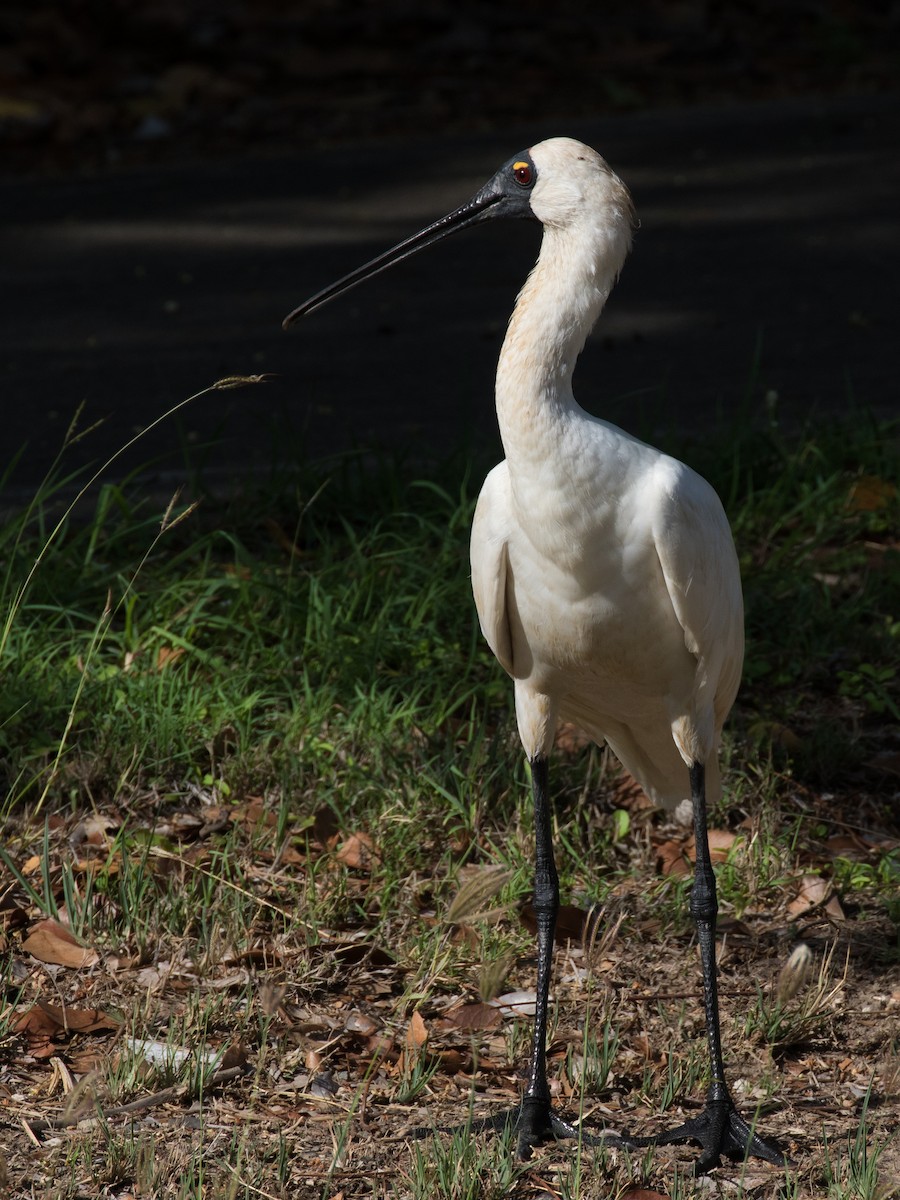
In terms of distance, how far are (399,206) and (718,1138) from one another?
6.36m

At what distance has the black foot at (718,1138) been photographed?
2982mm

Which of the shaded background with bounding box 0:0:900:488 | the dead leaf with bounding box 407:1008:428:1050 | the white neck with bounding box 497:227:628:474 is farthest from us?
the shaded background with bounding box 0:0:900:488

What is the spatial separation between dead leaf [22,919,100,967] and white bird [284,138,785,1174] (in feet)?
3.23

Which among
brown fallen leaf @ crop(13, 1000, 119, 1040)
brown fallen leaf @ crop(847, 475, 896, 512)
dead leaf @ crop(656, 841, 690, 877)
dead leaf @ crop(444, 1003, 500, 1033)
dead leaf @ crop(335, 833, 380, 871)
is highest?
brown fallen leaf @ crop(847, 475, 896, 512)

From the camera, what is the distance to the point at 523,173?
10.1ft

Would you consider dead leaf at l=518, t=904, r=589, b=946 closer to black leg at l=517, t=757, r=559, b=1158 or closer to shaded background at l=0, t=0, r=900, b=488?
black leg at l=517, t=757, r=559, b=1158

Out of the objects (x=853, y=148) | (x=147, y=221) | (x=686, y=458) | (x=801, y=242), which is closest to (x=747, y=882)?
(x=686, y=458)

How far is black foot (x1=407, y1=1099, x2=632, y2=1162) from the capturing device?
3041 mm

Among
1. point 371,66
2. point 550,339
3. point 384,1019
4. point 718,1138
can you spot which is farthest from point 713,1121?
point 371,66

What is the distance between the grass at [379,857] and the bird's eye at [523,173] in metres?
0.92

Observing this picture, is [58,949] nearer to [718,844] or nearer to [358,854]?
[358,854]

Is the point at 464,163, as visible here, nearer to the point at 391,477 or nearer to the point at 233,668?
the point at 391,477

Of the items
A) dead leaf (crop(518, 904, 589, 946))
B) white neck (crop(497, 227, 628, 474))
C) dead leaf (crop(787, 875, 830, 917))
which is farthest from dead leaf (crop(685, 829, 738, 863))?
white neck (crop(497, 227, 628, 474))

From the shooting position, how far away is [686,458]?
5129mm
